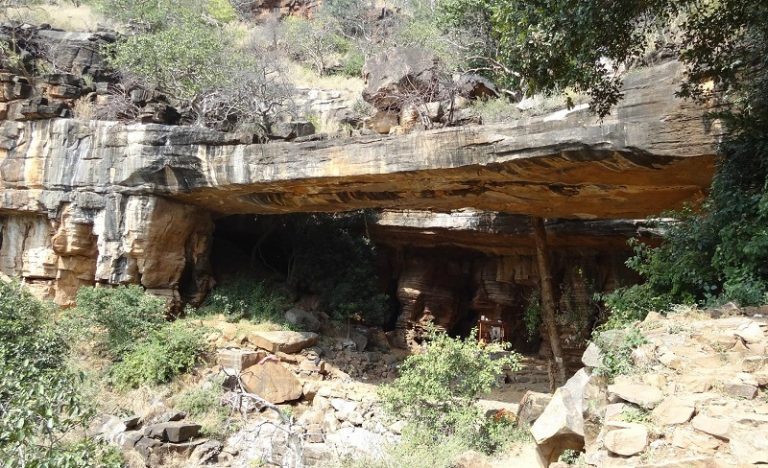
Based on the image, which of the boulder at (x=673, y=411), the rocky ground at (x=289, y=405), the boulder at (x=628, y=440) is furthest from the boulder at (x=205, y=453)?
the boulder at (x=673, y=411)

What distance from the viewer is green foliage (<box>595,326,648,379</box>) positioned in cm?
439

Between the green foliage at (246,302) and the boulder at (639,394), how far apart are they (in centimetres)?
906

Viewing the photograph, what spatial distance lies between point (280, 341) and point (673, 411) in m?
8.37

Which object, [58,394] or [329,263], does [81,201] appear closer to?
[329,263]

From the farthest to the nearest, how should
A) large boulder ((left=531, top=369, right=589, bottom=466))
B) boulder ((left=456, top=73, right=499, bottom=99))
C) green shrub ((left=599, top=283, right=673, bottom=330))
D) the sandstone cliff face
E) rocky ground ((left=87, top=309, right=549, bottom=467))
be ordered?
boulder ((left=456, top=73, right=499, bottom=99)) → the sandstone cliff face → rocky ground ((left=87, top=309, right=549, bottom=467)) → green shrub ((left=599, top=283, right=673, bottom=330)) → large boulder ((left=531, top=369, right=589, bottom=466))

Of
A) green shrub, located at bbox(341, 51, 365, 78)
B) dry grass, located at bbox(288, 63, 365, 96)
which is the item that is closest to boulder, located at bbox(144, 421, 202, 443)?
dry grass, located at bbox(288, 63, 365, 96)

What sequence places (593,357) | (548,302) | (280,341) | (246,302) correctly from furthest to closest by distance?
(246,302)
(280,341)
(548,302)
(593,357)

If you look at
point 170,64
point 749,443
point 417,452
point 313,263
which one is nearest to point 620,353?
point 749,443

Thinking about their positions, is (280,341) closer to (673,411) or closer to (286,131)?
(286,131)

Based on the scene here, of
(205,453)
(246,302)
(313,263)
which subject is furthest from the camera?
(313,263)

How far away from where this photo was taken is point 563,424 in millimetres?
4746

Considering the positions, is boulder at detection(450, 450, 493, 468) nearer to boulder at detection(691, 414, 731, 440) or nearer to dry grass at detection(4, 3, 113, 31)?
boulder at detection(691, 414, 731, 440)

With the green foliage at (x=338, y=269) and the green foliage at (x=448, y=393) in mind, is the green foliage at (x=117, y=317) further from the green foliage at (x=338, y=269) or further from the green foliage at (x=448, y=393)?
the green foliage at (x=448, y=393)

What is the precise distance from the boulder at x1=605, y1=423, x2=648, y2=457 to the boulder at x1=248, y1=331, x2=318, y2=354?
8118mm
